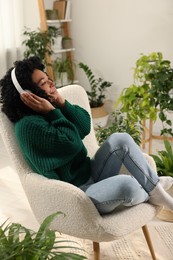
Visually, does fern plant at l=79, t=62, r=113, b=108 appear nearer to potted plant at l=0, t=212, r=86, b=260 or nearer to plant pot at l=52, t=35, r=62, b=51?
plant pot at l=52, t=35, r=62, b=51

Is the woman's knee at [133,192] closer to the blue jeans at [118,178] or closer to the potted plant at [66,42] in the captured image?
the blue jeans at [118,178]

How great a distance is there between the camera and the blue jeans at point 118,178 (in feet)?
4.58

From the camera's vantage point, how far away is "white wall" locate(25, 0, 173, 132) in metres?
3.38

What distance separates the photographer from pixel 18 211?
223cm

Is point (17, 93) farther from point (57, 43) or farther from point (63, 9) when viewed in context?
point (63, 9)

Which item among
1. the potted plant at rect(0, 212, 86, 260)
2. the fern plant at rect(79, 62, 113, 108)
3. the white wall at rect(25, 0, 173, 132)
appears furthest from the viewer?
the fern plant at rect(79, 62, 113, 108)

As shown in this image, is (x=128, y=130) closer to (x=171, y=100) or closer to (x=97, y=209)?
(x=171, y=100)

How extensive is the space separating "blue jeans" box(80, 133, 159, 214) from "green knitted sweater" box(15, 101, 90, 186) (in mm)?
102

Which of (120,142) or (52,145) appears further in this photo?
(120,142)

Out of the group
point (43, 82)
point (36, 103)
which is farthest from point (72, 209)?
point (43, 82)

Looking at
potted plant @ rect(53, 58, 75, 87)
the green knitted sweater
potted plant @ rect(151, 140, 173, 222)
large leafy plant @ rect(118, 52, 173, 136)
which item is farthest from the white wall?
the green knitted sweater

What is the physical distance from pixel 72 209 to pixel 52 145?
277mm

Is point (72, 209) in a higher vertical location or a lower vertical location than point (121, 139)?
lower

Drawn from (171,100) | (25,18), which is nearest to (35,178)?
(171,100)
